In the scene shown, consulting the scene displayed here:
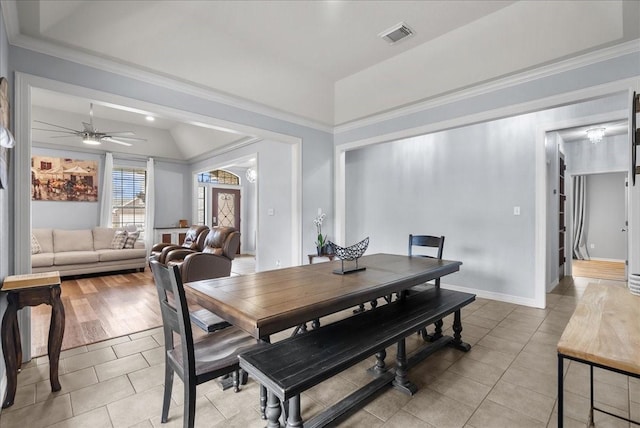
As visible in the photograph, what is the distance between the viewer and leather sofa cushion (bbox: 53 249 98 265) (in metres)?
5.32

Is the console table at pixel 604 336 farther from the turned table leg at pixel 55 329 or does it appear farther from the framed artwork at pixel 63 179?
the framed artwork at pixel 63 179

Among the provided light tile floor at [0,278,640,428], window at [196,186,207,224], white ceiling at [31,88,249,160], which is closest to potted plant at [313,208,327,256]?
light tile floor at [0,278,640,428]

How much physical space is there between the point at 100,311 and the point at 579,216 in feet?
34.0

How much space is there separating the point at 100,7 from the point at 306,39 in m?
1.85

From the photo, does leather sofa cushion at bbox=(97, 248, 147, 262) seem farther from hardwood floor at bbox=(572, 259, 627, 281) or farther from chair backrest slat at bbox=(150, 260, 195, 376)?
hardwood floor at bbox=(572, 259, 627, 281)

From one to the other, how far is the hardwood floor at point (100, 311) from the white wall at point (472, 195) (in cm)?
370

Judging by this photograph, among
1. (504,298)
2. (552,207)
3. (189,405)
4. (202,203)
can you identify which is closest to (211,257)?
(189,405)

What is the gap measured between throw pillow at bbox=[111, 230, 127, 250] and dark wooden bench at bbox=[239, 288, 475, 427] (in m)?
5.96

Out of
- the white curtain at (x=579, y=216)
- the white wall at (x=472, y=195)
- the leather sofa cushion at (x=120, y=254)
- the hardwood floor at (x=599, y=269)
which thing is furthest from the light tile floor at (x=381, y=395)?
the white curtain at (x=579, y=216)

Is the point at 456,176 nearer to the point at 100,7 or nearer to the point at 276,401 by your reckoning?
the point at 276,401

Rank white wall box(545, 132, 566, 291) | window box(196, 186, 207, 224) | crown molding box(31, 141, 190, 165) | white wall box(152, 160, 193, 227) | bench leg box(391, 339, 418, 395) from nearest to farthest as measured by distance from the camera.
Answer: bench leg box(391, 339, 418, 395), white wall box(545, 132, 566, 291), crown molding box(31, 141, 190, 165), white wall box(152, 160, 193, 227), window box(196, 186, 207, 224)

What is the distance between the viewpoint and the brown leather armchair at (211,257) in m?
4.26

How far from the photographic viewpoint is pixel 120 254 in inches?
235

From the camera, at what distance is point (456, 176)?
14.8 feet
